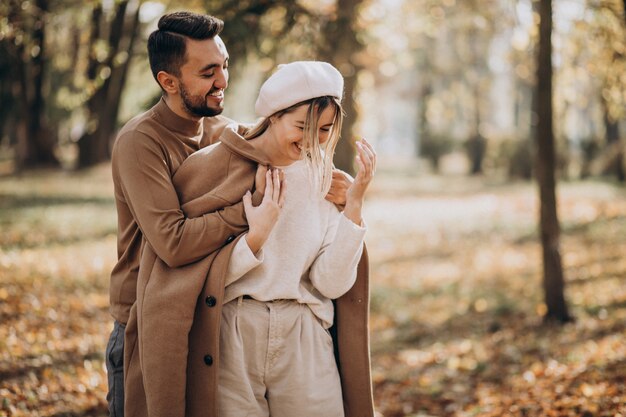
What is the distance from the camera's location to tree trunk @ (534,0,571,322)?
708 centimetres

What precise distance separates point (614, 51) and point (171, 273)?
7066mm

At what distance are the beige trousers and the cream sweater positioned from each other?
0.07m

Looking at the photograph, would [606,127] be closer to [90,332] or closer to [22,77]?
[22,77]

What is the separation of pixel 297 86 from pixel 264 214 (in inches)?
20.4

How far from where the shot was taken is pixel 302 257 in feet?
9.03

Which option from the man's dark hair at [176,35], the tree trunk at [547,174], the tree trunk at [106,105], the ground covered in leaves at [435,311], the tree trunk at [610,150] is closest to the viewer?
the man's dark hair at [176,35]

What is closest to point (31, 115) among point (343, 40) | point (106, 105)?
point (106, 105)

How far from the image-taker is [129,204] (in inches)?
107

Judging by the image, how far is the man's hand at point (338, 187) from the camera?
2887mm

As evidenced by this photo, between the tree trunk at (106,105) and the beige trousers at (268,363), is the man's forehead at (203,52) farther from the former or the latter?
the tree trunk at (106,105)

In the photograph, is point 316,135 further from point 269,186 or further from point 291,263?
point 291,263

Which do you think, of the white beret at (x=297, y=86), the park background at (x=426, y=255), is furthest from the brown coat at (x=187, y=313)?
the park background at (x=426, y=255)

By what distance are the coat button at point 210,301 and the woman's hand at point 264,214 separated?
0.81ft

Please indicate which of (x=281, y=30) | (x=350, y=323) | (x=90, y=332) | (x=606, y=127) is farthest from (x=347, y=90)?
(x=606, y=127)
